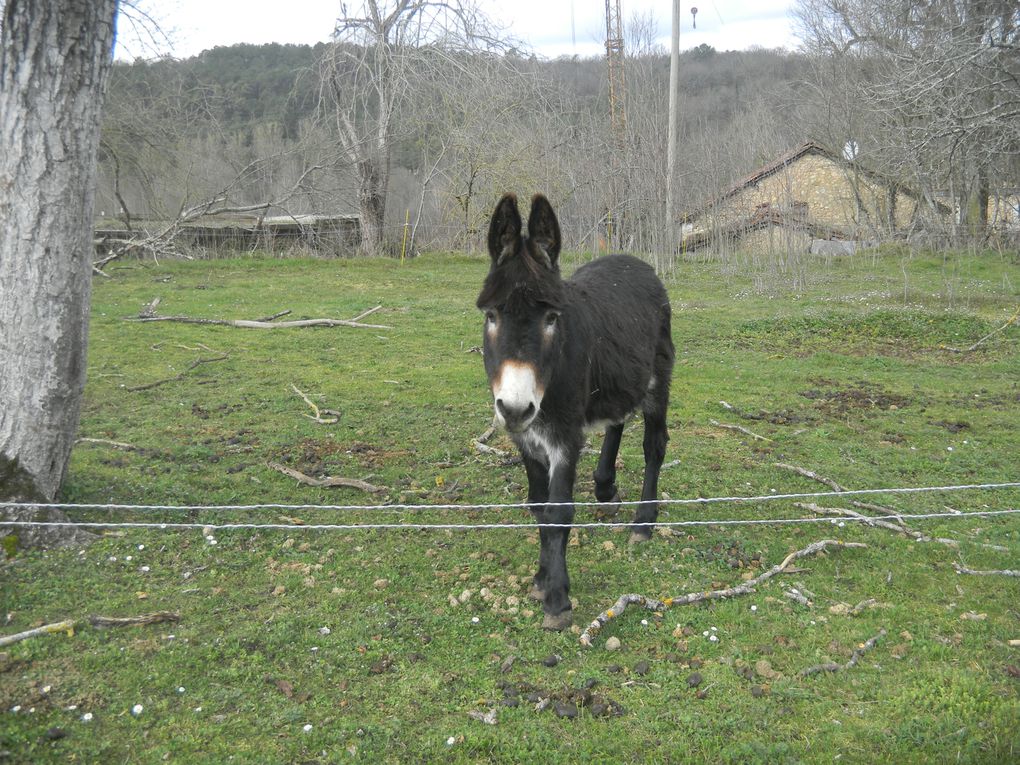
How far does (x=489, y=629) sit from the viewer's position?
4.14 metres

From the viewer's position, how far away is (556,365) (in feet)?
13.9

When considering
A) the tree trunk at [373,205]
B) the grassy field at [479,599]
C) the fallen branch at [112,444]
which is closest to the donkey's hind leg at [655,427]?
the grassy field at [479,599]

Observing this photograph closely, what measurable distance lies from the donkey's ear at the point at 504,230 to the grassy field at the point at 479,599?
A: 6.62 feet

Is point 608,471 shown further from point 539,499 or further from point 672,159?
point 672,159

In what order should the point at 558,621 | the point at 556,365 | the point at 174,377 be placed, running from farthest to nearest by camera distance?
the point at 174,377 < the point at 556,365 < the point at 558,621

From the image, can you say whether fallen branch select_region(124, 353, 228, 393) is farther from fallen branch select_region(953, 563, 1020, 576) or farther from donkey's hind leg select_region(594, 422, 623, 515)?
fallen branch select_region(953, 563, 1020, 576)

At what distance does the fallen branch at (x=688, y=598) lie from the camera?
4.07 metres

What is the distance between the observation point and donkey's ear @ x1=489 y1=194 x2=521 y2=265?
13.0ft

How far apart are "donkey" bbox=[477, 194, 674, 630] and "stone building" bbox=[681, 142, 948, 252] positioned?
1284 cm

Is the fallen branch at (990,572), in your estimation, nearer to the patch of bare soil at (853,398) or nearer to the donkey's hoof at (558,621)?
the donkey's hoof at (558,621)

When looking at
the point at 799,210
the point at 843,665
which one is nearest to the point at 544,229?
the point at 843,665

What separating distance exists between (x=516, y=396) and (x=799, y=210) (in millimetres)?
17253

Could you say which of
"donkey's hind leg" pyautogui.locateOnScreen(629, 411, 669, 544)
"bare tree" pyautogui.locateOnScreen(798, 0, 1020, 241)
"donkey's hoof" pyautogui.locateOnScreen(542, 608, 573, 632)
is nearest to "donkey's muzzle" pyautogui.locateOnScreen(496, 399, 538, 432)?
"donkey's hoof" pyautogui.locateOnScreen(542, 608, 573, 632)

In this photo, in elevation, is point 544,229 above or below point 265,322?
above
